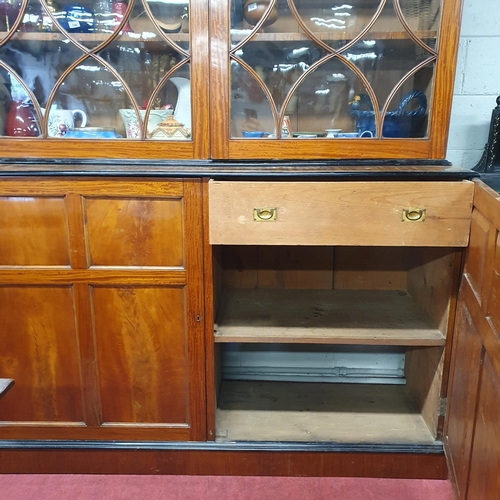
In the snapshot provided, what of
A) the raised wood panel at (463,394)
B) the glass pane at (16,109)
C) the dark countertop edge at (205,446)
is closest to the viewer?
the raised wood panel at (463,394)

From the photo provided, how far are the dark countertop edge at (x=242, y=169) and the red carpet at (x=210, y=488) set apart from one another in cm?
86

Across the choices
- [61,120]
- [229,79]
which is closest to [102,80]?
[61,120]

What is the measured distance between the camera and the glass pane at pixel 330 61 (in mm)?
1216

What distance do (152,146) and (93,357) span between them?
1.93 ft

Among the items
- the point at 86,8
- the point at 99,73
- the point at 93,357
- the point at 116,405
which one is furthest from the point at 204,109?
the point at 116,405

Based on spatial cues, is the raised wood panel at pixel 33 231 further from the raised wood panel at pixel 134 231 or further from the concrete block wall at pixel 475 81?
the concrete block wall at pixel 475 81

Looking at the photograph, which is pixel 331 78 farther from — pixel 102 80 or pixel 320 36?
pixel 102 80

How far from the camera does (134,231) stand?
1.27 meters

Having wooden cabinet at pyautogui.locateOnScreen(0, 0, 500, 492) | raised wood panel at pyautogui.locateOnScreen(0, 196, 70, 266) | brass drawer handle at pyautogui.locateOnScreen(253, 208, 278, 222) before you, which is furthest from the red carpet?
brass drawer handle at pyautogui.locateOnScreen(253, 208, 278, 222)

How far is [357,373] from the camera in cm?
178

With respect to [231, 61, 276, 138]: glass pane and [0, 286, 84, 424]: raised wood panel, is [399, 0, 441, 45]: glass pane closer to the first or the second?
[231, 61, 276, 138]: glass pane

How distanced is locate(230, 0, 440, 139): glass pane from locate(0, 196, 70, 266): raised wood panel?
1.63ft

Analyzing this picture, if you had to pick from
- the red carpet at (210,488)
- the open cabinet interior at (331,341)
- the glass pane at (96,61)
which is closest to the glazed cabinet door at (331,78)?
the glass pane at (96,61)

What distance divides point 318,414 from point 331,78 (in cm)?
99
